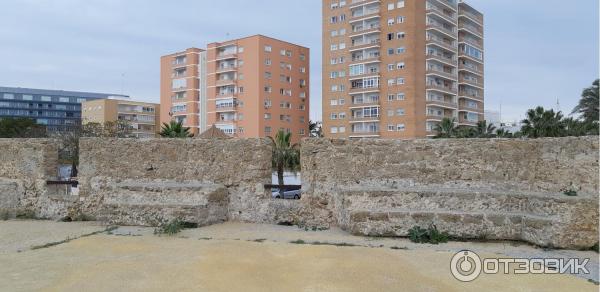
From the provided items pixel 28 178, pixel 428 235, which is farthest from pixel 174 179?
pixel 428 235

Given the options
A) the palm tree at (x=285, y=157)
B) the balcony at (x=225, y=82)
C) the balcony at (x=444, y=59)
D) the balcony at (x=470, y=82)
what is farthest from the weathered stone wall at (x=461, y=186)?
the balcony at (x=470, y=82)

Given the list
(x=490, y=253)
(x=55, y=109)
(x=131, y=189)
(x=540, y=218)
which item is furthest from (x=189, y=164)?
(x=55, y=109)

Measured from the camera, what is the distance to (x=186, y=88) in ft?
243

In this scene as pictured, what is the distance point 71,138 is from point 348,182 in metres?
36.6

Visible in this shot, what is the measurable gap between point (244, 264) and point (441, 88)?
59546 millimetres

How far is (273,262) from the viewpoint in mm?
6680

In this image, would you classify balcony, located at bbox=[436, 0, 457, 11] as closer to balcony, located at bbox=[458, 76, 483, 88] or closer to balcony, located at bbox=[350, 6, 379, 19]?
balcony, located at bbox=[350, 6, 379, 19]

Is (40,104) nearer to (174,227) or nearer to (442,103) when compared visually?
(442,103)

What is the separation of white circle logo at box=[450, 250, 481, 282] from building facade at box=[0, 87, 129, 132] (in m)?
133

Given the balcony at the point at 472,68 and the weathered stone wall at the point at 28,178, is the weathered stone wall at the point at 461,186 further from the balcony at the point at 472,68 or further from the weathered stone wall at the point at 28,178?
the balcony at the point at 472,68

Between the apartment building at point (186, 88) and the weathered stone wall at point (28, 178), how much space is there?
60538 mm

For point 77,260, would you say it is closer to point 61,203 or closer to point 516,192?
point 61,203

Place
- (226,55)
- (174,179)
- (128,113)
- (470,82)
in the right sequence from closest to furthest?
(174,179) < (470,82) < (226,55) < (128,113)

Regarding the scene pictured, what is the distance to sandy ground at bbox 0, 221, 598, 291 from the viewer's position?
561cm
